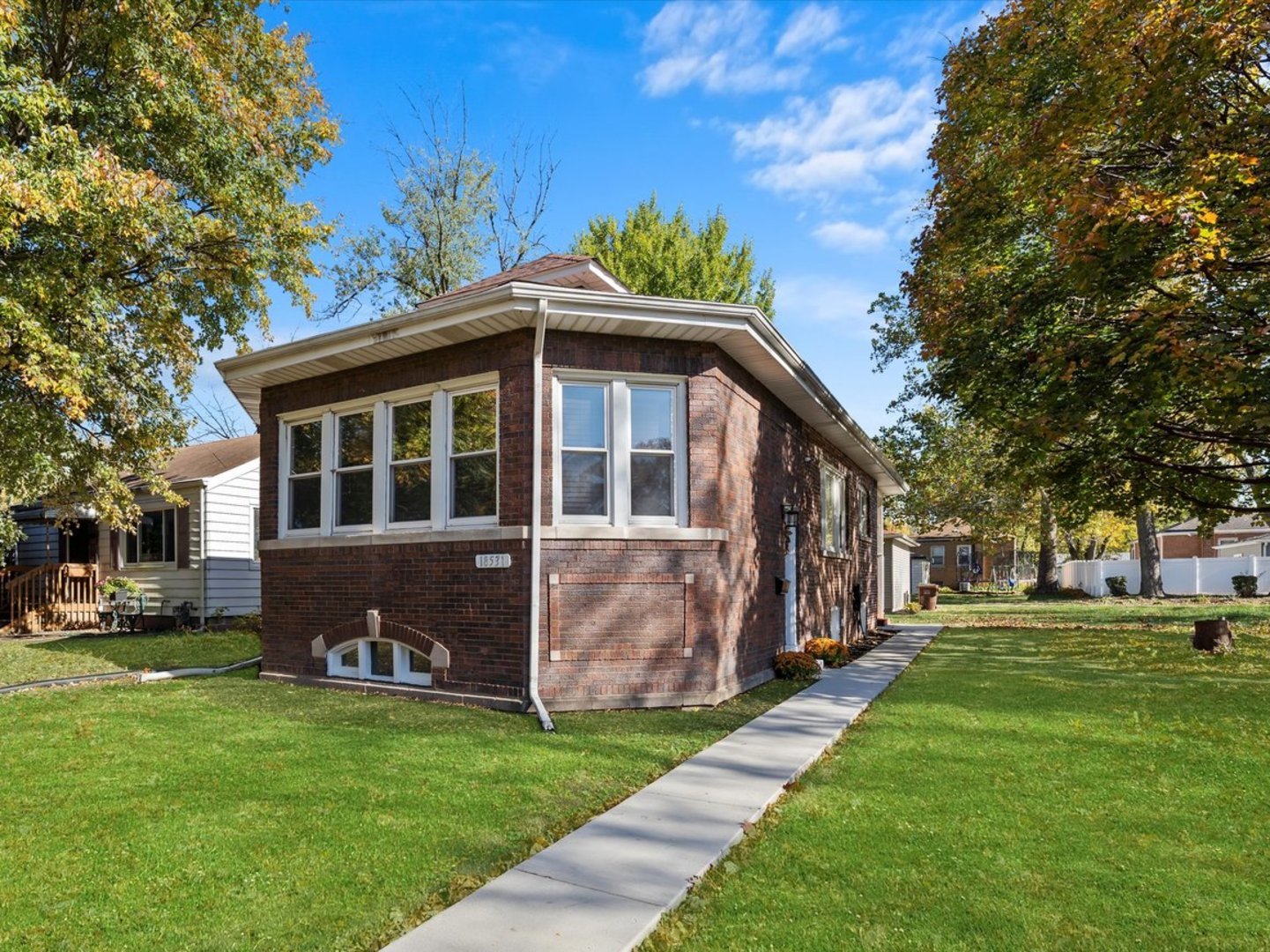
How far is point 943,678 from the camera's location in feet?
34.6

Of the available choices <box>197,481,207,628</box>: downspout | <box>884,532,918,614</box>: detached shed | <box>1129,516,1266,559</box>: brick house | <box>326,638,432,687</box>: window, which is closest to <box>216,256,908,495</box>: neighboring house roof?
<box>326,638,432,687</box>: window

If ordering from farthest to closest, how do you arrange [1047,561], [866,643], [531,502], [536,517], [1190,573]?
[1047,561]
[1190,573]
[866,643]
[531,502]
[536,517]

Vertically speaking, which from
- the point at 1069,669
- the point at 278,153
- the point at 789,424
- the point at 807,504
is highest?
the point at 278,153

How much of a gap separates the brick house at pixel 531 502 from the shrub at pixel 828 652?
5.87 feet

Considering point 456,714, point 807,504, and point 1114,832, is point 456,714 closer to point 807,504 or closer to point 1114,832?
point 1114,832

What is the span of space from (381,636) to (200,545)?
10.7 m

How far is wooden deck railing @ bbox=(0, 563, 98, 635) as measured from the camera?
1861cm

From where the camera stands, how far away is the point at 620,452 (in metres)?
8.48

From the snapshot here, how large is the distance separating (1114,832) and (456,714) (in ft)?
19.0

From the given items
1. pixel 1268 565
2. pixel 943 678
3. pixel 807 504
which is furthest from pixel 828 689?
pixel 1268 565

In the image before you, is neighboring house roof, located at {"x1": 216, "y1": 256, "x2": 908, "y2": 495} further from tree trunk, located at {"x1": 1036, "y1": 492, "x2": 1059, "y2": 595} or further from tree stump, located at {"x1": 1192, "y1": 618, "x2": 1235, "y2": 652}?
tree trunk, located at {"x1": 1036, "y1": 492, "x2": 1059, "y2": 595}

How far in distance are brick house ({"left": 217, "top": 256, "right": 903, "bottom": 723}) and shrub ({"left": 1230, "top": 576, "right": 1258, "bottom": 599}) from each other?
106 feet

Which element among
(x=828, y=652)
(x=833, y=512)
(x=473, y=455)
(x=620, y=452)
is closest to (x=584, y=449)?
(x=620, y=452)

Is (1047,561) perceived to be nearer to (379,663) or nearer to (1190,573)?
(1190,573)
